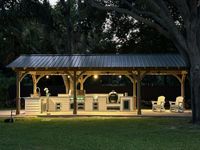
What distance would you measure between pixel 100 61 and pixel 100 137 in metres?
10.9

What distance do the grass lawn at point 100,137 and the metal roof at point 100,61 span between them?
571 centimetres

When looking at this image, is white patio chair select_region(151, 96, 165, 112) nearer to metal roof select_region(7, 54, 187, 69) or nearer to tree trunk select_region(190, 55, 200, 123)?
metal roof select_region(7, 54, 187, 69)

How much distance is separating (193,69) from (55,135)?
645cm

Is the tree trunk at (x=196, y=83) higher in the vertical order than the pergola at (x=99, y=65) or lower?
lower

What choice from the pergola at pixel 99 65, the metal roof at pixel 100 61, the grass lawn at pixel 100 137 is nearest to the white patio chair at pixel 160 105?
the pergola at pixel 99 65

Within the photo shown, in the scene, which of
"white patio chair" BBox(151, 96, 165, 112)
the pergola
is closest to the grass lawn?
the pergola

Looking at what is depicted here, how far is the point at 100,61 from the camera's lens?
934 inches

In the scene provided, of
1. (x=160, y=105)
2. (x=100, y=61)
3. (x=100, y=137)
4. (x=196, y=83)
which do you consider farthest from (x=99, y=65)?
(x=100, y=137)

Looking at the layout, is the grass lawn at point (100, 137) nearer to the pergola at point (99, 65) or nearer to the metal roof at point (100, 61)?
the pergola at point (99, 65)

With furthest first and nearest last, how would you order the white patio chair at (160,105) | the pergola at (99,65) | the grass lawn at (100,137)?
the white patio chair at (160,105), the pergola at (99,65), the grass lawn at (100,137)

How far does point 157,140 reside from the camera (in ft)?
40.5

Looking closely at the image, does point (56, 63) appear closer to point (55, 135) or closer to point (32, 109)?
point (32, 109)

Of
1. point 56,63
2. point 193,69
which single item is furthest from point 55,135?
point 56,63

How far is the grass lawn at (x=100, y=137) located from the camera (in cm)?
1108
